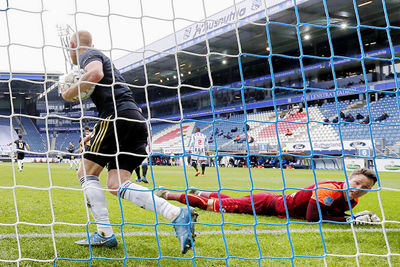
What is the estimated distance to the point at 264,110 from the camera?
23188 mm

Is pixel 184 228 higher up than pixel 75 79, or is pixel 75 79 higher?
pixel 75 79

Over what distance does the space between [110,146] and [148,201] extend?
47cm

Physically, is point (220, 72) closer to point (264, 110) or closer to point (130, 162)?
point (264, 110)

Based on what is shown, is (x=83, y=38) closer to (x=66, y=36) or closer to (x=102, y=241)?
(x=66, y=36)

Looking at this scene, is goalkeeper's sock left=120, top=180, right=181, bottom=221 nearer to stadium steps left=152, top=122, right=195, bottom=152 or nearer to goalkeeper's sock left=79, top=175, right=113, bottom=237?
goalkeeper's sock left=79, top=175, right=113, bottom=237

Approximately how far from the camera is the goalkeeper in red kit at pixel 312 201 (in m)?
2.72

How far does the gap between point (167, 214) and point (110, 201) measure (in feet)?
8.34

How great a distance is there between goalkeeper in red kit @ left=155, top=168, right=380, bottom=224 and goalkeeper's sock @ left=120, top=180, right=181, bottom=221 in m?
0.43

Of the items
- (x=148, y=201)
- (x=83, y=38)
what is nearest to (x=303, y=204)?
(x=148, y=201)

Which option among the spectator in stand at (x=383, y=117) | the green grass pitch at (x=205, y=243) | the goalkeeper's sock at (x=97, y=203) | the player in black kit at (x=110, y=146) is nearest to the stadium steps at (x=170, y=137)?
the spectator in stand at (x=383, y=117)

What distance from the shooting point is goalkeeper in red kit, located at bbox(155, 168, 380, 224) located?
2.72m

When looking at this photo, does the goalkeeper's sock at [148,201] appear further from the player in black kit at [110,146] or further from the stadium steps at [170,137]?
the stadium steps at [170,137]

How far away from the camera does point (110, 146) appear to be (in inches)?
88.4

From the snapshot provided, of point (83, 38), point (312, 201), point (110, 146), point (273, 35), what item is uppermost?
point (273, 35)
